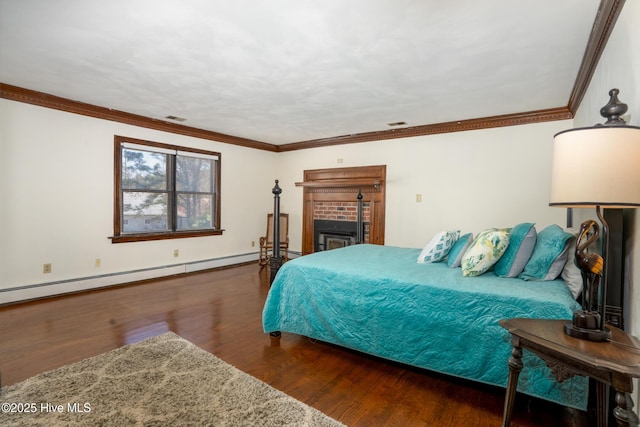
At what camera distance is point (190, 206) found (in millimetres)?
5191

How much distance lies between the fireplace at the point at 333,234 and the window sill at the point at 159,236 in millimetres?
Answer: 1793

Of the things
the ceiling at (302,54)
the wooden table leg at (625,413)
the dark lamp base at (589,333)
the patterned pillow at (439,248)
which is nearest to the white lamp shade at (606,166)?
the dark lamp base at (589,333)

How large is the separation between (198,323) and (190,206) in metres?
2.69

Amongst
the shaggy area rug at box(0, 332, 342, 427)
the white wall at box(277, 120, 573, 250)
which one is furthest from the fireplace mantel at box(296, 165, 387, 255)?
the shaggy area rug at box(0, 332, 342, 427)

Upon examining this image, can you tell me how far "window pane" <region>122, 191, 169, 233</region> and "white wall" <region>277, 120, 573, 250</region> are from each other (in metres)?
3.10

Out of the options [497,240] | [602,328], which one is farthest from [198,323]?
[602,328]

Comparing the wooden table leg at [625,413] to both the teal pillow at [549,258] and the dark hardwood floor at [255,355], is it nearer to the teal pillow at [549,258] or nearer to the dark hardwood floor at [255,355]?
the dark hardwood floor at [255,355]

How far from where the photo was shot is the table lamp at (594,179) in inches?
45.1

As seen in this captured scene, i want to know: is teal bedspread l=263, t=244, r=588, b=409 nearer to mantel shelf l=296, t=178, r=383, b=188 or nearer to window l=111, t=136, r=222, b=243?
mantel shelf l=296, t=178, r=383, b=188

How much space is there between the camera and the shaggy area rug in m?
1.64

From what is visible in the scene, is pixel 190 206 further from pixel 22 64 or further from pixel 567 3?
pixel 567 3

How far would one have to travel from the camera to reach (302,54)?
2.47 metres

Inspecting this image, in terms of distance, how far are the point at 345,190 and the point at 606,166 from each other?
4457 millimetres

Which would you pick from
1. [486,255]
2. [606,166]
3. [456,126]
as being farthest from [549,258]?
[456,126]
